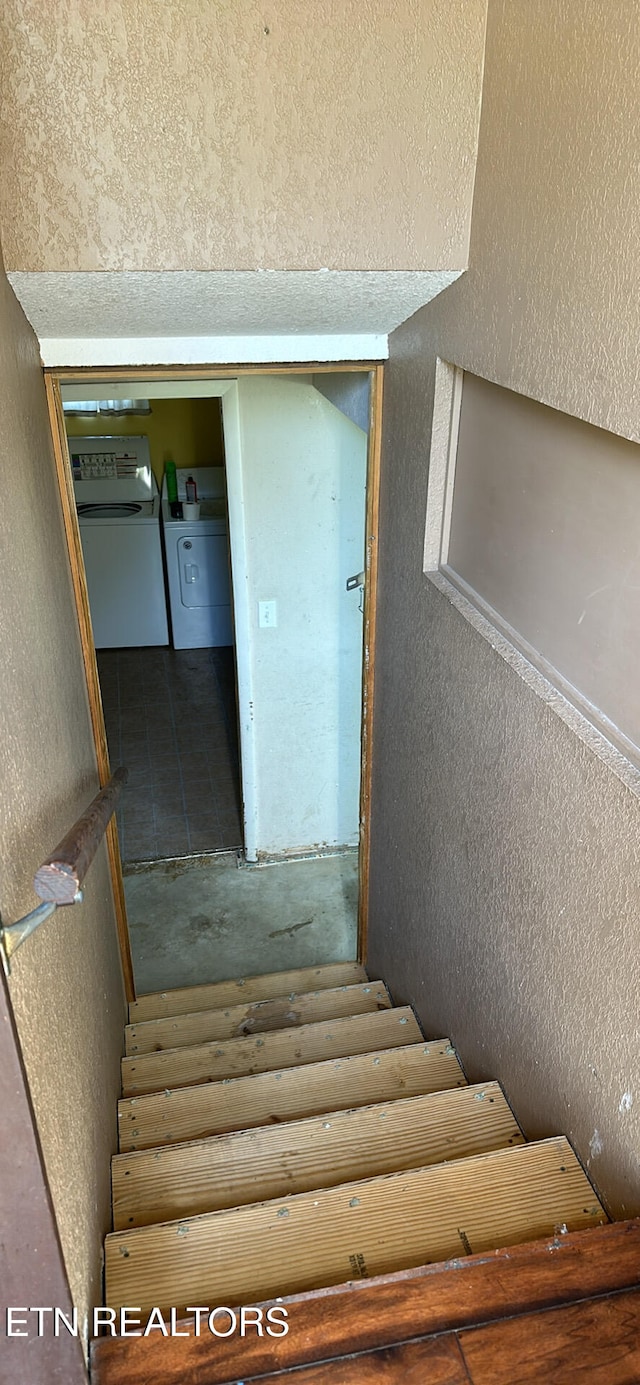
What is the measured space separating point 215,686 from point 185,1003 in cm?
250

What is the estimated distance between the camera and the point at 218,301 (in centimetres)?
→ 195

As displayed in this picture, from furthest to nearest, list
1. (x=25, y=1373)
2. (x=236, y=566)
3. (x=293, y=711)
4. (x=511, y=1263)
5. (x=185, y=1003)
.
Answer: (x=293, y=711), (x=236, y=566), (x=185, y=1003), (x=511, y=1263), (x=25, y=1373)

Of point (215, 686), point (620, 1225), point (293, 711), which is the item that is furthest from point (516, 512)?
point (215, 686)

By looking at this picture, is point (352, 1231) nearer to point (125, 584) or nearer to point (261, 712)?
point (261, 712)

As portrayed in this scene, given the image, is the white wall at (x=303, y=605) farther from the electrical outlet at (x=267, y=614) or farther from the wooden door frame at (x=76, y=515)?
the wooden door frame at (x=76, y=515)

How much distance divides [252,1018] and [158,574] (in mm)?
3311

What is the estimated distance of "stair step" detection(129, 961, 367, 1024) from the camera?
2.93 meters

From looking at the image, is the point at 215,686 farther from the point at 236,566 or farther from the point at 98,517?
the point at 236,566

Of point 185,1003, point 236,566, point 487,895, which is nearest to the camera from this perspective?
point 487,895

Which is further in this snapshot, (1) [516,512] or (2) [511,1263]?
(1) [516,512]

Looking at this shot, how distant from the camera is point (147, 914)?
365 cm

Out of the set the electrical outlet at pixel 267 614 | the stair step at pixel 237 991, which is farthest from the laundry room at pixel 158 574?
the stair step at pixel 237 991

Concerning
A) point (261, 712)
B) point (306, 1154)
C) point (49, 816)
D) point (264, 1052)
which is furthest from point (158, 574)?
point (306, 1154)

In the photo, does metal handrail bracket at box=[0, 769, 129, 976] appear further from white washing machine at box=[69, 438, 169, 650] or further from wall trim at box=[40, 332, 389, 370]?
white washing machine at box=[69, 438, 169, 650]
